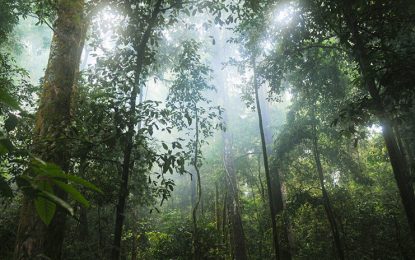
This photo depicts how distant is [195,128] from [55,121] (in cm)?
496

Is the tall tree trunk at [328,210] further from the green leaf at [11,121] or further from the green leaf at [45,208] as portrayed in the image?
Result: the green leaf at [45,208]

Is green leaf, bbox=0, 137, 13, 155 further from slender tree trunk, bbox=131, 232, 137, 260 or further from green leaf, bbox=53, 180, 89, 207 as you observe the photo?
slender tree trunk, bbox=131, 232, 137, 260

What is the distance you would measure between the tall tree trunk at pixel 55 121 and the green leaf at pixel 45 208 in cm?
262

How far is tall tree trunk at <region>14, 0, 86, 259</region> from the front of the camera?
377cm

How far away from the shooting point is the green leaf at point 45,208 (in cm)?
72

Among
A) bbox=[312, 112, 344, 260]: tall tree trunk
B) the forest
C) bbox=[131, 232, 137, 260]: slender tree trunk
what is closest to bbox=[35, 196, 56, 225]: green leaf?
the forest

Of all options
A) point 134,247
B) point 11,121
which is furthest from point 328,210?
point 11,121

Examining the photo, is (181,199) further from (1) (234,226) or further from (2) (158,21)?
(2) (158,21)

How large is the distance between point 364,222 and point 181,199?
1684 centimetres

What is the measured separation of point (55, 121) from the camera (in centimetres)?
429

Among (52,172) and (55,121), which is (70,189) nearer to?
(52,172)

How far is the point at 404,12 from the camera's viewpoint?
5066 mm

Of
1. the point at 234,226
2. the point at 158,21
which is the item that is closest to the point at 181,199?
the point at 234,226

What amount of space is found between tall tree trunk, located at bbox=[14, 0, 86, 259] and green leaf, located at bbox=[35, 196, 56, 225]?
262 cm
